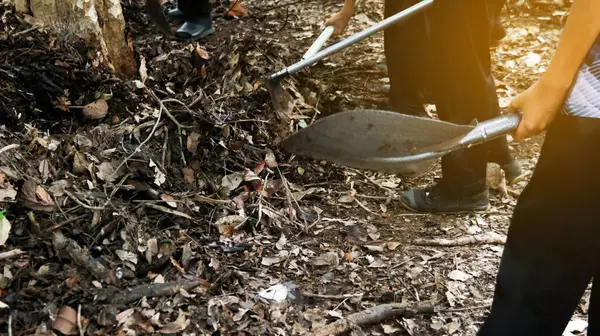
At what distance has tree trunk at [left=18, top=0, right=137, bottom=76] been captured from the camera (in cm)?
295

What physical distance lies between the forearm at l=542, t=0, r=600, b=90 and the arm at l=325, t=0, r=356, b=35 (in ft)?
6.19

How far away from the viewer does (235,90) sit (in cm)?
336

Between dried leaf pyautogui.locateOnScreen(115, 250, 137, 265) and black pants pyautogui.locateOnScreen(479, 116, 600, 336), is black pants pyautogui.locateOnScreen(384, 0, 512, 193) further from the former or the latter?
dried leaf pyautogui.locateOnScreen(115, 250, 137, 265)

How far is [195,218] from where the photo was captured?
8.54 feet

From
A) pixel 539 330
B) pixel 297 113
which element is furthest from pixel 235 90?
pixel 539 330

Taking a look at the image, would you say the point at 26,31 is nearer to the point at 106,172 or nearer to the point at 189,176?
the point at 106,172

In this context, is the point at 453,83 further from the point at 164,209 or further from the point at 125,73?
the point at 125,73

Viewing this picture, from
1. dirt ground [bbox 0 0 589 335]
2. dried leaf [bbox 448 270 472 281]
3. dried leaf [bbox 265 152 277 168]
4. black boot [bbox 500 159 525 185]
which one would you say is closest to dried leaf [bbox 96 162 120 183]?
dirt ground [bbox 0 0 589 335]

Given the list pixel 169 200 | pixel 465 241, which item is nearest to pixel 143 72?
pixel 169 200

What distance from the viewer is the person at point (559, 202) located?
4.66ft

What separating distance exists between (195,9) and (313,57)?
71.5 inches

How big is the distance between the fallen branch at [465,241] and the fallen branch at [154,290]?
1.18 metres

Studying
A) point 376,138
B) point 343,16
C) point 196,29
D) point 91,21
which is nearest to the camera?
point 376,138

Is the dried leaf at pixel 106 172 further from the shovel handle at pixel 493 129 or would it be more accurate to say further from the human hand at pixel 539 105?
the human hand at pixel 539 105
